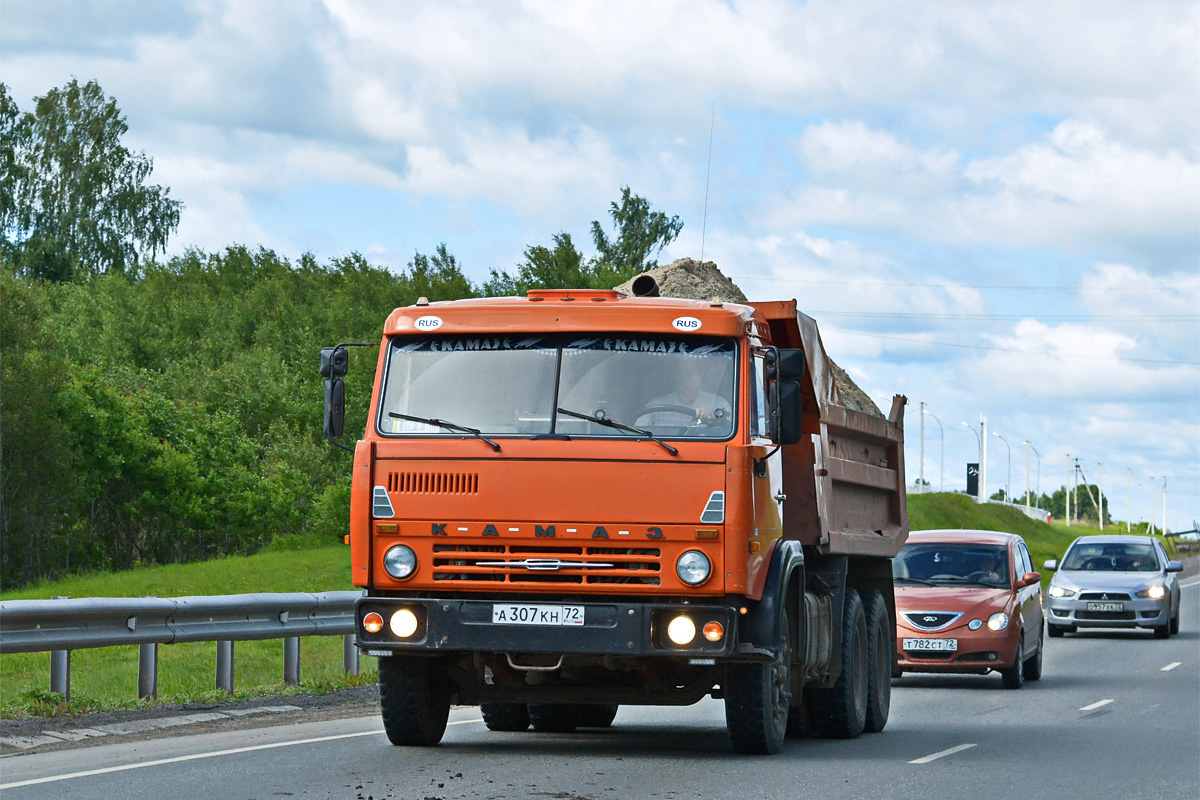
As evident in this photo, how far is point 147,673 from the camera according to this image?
13031 mm

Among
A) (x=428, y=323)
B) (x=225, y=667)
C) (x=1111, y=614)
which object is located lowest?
(x=1111, y=614)

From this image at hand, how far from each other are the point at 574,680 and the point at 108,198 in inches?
2569

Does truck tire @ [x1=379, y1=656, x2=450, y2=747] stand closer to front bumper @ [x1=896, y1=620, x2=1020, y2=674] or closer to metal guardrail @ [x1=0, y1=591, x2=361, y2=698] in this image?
metal guardrail @ [x1=0, y1=591, x2=361, y2=698]

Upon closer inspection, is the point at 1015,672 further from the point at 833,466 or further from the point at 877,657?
the point at 833,466

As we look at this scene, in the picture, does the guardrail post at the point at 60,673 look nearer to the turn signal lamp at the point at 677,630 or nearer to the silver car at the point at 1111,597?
the turn signal lamp at the point at 677,630

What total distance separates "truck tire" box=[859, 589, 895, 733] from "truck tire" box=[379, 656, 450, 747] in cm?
393

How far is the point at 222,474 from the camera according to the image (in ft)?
190

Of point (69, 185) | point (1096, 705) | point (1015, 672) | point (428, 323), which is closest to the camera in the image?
point (428, 323)

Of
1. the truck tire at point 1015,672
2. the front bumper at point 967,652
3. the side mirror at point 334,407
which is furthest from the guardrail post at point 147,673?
the truck tire at point 1015,672

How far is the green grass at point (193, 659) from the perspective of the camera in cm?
1333

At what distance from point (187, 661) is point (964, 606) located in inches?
368

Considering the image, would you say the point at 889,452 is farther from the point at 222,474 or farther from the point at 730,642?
the point at 222,474

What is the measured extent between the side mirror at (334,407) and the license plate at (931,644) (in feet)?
29.8

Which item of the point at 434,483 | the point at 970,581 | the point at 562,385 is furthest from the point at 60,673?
the point at 970,581
